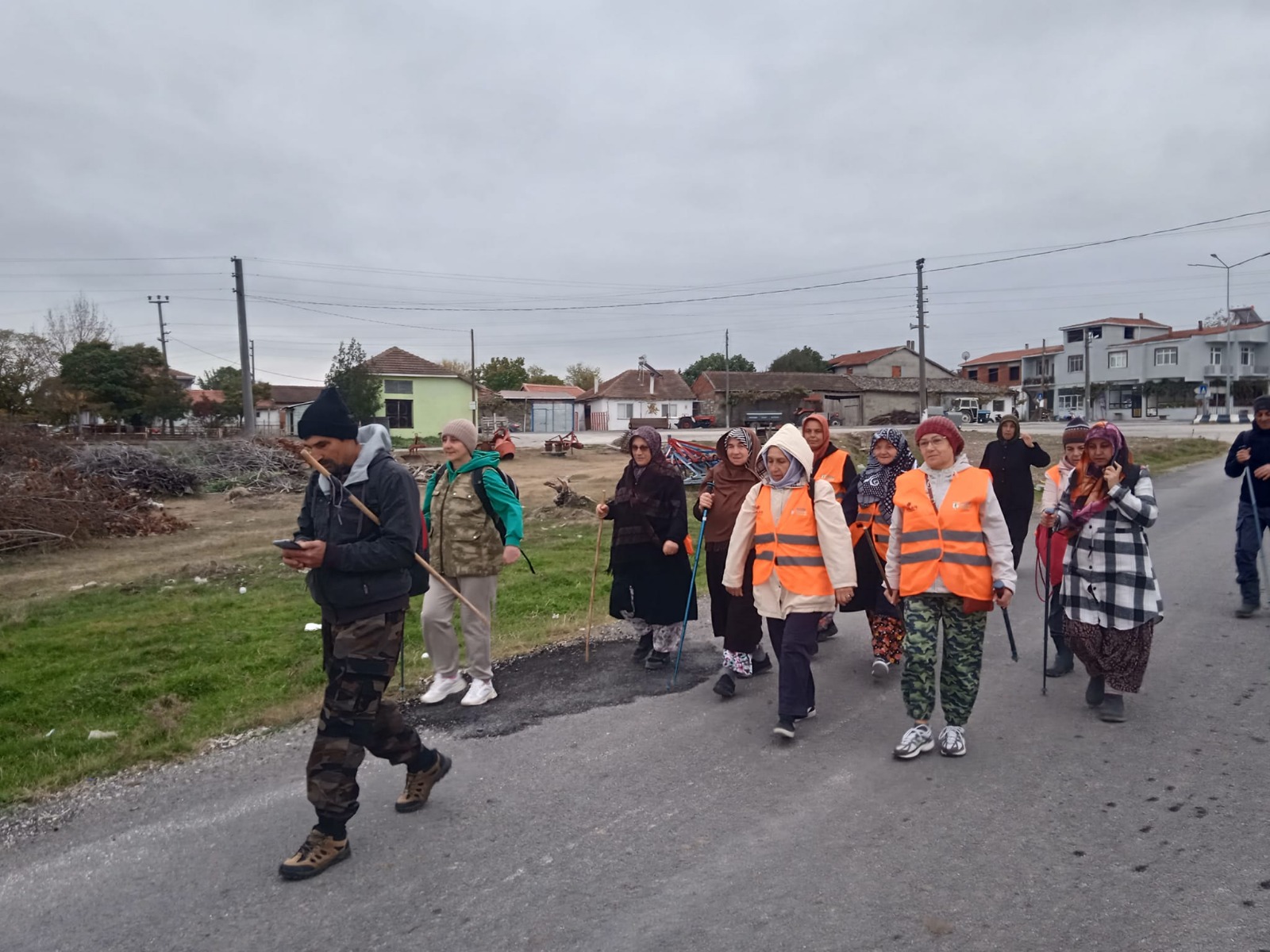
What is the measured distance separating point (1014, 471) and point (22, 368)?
4176 cm

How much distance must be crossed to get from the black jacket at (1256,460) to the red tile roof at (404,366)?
46.7 meters

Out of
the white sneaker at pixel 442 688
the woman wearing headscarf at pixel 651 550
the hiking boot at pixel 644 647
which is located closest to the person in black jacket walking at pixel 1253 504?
the woman wearing headscarf at pixel 651 550

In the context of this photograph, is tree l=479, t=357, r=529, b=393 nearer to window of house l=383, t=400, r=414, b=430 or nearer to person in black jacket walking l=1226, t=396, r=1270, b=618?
window of house l=383, t=400, r=414, b=430

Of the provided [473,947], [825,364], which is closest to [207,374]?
[825,364]

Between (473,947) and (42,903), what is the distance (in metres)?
1.75

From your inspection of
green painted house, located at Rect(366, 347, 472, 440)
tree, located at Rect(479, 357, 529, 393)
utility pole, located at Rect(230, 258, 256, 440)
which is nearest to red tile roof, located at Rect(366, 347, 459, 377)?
green painted house, located at Rect(366, 347, 472, 440)

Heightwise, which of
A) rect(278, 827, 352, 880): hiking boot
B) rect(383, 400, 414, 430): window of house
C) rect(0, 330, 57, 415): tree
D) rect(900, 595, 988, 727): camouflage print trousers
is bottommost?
rect(278, 827, 352, 880): hiking boot

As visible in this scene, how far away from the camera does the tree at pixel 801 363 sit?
8250cm

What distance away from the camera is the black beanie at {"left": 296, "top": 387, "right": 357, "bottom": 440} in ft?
12.1

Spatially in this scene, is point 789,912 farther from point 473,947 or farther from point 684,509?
point 684,509

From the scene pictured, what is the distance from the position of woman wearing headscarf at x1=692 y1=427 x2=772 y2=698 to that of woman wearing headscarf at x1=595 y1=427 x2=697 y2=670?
0.20 m

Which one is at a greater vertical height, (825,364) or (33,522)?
(825,364)

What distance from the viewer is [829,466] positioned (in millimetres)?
6559

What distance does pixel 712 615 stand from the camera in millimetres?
6152
